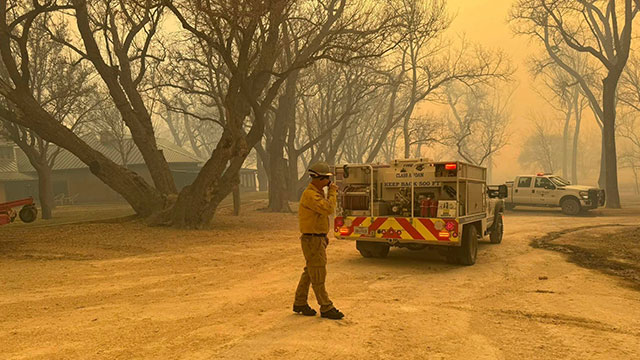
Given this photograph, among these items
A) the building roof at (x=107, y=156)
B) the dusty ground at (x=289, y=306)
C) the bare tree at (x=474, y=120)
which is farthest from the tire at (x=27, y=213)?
the bare tree at (x=474, y=120)

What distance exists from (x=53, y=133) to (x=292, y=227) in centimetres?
868

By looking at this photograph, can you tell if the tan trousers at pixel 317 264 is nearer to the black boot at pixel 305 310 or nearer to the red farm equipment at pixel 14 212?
the black boot at pixel 305 310

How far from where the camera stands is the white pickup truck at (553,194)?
23281mm

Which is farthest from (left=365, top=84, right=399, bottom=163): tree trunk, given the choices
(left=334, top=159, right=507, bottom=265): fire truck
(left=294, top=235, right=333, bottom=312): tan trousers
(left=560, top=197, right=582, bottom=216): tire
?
(left=294, top=235, right=333, bottom=312): tan trousers

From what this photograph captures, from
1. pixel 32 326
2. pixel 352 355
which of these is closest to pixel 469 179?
pixel 352 355

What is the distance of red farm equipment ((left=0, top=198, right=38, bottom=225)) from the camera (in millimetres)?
12586

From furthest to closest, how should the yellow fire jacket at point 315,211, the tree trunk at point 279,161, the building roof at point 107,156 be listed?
the building roof at point 107,156, the tree trunk at point 279,161, the yellow fire jacket at point 315,211

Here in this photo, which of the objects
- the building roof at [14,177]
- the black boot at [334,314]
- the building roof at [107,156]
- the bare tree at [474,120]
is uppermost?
the bare tree at [474,120]

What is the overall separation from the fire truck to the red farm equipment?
8897mm

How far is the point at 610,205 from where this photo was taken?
27141 millimetres

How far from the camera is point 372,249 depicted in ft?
35.6

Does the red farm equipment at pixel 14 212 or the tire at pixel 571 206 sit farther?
the tire at pixel 571 206

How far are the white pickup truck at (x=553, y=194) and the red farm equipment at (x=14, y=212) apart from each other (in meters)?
21.9

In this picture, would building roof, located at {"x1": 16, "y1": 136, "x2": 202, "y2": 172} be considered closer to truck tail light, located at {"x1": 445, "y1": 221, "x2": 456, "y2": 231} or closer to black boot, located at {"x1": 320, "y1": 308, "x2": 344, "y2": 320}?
truck tail light, located at {"x1": 445, "y1": 221, "x2": 456, "y2": 231}
